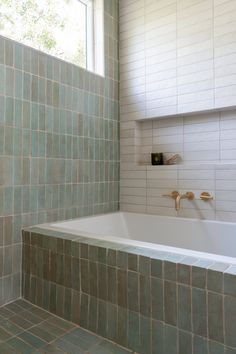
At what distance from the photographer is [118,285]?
1.42 metres

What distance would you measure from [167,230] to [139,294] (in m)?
1.20

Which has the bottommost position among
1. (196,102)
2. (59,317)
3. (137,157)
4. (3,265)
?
(59,317)

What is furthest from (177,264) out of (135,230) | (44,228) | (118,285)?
(135,230)

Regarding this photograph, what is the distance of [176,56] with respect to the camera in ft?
8.21

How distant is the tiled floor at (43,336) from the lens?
54.5 inches

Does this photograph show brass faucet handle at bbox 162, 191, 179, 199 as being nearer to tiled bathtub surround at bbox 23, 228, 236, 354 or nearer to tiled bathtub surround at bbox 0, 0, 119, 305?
tiled bathtub surround at bbox 0, 0, 119, 305

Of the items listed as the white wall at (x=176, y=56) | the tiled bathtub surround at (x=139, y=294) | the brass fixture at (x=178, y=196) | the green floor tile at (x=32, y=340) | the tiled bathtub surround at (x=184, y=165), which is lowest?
the green floor tile at (x=32, y=340)

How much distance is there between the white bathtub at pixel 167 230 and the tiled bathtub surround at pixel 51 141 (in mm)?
155

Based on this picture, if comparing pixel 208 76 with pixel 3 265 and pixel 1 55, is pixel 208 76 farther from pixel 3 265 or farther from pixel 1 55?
pixel 3 265

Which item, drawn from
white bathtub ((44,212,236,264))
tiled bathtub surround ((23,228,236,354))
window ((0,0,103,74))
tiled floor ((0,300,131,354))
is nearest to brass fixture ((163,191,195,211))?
white bathtub ((44,212,236,264))

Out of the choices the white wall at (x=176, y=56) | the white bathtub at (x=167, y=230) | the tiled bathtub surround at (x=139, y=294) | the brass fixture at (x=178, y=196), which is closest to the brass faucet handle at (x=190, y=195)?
the brass fixture at (x=178, y=196)

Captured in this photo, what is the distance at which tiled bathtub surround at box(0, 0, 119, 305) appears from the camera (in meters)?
1.95

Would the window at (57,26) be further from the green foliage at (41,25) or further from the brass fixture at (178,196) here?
the brass fixture at (178,196)

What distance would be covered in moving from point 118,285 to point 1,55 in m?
1.70
